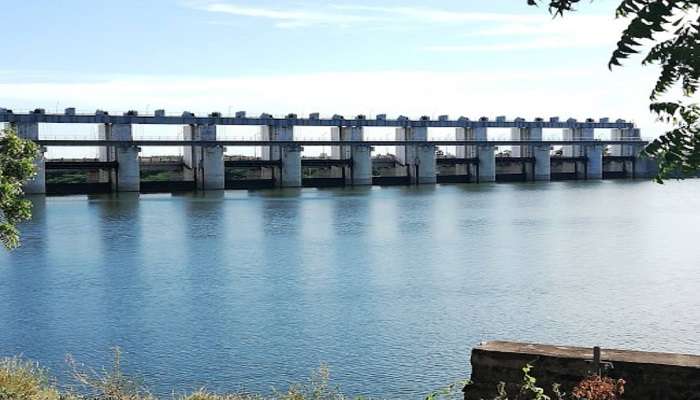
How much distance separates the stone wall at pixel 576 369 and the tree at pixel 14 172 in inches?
407

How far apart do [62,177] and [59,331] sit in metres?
74.8

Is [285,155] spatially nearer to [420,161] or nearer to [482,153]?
[420,161]

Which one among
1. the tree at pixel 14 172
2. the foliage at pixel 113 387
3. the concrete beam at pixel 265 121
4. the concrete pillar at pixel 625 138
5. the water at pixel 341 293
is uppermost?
the concrete beam at pixel 265 121

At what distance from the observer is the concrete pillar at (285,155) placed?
90375 millimetres

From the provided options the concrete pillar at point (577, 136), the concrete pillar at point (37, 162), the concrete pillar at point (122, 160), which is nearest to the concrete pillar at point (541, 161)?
the concrete pillar at point (577, 136)

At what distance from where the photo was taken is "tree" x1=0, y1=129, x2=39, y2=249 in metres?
16.4

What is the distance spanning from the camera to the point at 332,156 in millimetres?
97062

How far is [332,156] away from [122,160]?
80.6ft

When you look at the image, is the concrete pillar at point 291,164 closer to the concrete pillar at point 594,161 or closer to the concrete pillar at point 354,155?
the concrete pillar at point 354,155

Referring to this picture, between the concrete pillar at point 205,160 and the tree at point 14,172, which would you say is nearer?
the tree at point 14,172

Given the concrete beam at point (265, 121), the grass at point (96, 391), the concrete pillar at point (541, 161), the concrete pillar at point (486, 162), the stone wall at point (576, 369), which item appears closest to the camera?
the stone wall at point (576, 369)

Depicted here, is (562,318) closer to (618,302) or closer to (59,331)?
(618,302)

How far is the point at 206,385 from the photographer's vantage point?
15367 millimetres

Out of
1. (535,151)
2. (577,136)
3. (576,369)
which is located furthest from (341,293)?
(577,136)
